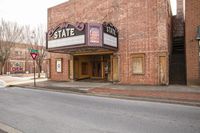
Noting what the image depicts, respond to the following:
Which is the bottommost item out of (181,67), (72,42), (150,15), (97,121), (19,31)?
(97,121)

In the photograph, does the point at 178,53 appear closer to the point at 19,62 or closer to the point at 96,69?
the point at 96,69

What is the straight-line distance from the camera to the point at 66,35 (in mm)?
17469

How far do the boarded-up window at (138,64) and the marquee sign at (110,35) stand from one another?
212cm

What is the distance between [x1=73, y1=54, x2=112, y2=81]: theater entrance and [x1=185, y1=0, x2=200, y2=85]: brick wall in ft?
28.9

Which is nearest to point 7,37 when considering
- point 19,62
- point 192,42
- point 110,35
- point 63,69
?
point 19,62

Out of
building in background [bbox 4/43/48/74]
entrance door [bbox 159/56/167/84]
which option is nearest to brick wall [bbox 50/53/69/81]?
entrance door [bbox 159/56/167/84]

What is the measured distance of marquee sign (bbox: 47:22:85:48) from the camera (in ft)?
53.3

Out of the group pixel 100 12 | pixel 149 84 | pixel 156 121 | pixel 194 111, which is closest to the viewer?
pixel 156 121

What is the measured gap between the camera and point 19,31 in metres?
41.7

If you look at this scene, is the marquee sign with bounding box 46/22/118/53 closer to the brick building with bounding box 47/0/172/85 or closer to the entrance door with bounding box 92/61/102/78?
the brick building with bounding box 47/0/172/85

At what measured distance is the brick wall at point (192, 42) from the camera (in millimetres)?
14672

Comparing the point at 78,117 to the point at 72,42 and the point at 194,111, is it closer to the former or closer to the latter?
the point at 194,111

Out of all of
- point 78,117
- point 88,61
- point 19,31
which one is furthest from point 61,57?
point 19,31

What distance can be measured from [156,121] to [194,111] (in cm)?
236
